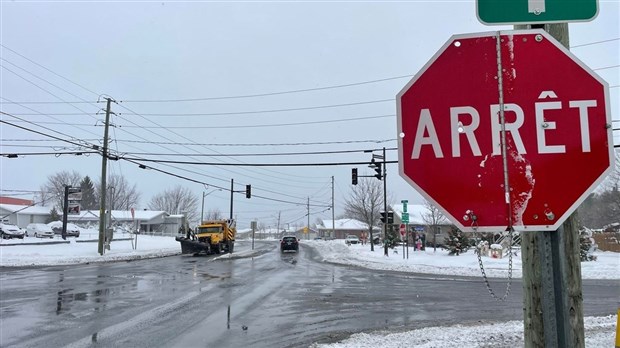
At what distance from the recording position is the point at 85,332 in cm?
868

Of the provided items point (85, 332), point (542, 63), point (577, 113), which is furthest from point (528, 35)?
point (85, 332)

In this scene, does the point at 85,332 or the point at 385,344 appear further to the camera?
the point at 85,332

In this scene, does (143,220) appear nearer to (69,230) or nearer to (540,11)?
(69,230)

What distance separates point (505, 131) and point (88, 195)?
114407mm

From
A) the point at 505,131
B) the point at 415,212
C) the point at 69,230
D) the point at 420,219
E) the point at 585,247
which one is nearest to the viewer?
the point at 505,131

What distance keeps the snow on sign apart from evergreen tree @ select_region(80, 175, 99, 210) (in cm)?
11173

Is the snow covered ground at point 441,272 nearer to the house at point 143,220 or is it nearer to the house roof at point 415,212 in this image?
the house roof at point 415,212

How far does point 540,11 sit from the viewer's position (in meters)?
2.08

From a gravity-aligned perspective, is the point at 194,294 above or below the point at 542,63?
below

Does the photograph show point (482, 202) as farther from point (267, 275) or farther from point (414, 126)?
point (267, 275)

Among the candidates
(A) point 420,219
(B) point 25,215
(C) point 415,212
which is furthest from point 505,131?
(B) point 25,215

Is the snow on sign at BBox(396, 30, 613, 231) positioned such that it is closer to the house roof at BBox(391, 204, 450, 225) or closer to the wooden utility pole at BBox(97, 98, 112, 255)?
the wooden utility pole at BBox(97, 98, 112, 255)

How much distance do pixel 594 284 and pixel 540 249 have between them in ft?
62.9

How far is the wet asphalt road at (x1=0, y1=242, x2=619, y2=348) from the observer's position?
8438 millimetres
